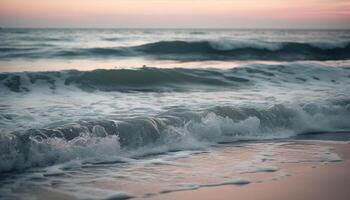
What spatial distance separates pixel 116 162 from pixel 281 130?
3117mm

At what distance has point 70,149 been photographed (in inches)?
200

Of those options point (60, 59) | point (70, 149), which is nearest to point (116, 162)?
point (70, 149)

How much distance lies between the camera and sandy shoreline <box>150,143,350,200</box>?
3854mm

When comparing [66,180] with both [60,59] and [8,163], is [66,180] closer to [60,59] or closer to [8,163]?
[8,163]

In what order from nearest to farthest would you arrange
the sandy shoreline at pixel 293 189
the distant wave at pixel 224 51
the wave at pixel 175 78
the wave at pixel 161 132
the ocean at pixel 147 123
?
the sandy shoreline at pixel 293 189 < the ocean at pixel 147 123 < the wave at pixel 161 132 < the wave at pixel 175 78 < the distant wave at pixel 224 51

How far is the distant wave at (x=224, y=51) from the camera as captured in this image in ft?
65.1

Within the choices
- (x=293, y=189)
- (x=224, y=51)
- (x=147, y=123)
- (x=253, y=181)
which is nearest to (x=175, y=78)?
(x=147, y=123)

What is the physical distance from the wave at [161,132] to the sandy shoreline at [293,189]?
1.55 metres

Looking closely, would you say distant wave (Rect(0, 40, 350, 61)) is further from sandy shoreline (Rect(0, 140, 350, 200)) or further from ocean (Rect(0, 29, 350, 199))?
sandy shoreline (Rect(0, 140, 350, 200))

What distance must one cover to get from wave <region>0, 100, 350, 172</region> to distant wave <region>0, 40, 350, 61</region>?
→ 12.3 meters

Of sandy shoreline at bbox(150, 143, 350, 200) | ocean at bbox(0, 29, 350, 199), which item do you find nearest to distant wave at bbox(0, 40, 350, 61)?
ocean at bbox(0, 29, 350, 199)

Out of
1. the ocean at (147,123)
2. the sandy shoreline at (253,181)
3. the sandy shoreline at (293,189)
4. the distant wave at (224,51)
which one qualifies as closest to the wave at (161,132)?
the ocean at (147,123)

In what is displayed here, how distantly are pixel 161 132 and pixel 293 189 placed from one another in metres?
2.31

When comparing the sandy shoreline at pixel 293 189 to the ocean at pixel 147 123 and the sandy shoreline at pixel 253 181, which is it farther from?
the ocean at pixel 147 123
